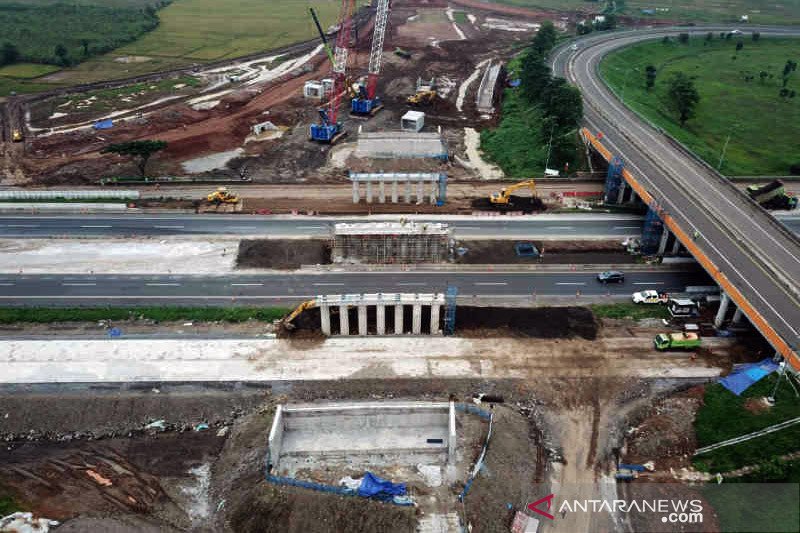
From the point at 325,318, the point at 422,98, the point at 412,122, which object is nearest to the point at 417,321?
the point at 325,318

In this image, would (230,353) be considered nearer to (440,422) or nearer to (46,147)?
(440,422)

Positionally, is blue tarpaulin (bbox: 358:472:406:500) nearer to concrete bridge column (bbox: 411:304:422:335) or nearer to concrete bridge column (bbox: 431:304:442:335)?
concrete bridge column (bbox: 411:304:422:335)

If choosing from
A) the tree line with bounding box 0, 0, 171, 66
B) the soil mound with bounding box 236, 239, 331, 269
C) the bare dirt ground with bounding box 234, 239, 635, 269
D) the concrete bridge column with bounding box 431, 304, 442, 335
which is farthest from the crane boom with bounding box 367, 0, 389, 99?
the tree line with bounding box 0, 0, 171, 66

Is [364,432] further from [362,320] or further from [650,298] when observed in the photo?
[650,298]

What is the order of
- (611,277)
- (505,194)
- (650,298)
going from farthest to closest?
(505,194)
(611,277)
(650,298)

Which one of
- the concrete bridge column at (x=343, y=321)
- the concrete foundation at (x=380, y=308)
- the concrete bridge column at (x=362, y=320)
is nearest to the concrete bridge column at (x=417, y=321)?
the concrete foundation at (x=380, y=308)

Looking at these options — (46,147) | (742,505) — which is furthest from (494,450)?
(46,147)
